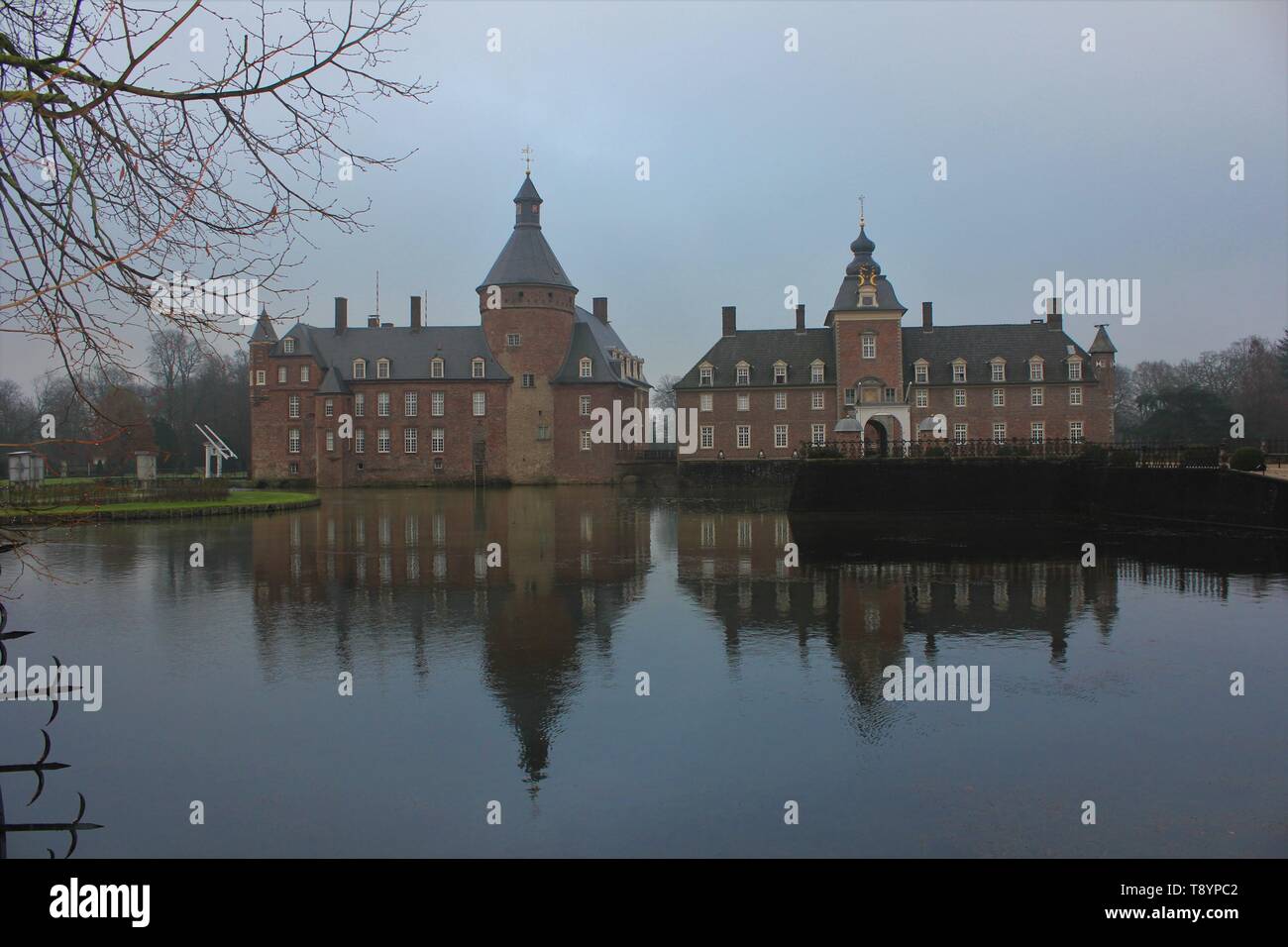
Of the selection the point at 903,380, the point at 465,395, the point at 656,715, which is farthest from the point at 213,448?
the point at 656,715

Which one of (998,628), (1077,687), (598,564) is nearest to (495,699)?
(1077,687)

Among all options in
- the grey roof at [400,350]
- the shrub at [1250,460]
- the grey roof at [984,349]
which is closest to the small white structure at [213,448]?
the grey roof at [400,350]

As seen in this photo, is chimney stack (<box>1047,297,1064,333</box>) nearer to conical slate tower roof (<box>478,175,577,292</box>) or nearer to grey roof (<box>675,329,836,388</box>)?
grey roof (<box>675,329,836,388</box>)

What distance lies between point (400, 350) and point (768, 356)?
25.6 meters

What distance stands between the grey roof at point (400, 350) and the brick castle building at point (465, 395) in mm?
98

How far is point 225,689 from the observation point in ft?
33.0

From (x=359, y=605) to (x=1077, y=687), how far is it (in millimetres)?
10540

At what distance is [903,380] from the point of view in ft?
→ 199

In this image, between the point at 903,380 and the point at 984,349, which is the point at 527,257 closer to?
the point at 903,380

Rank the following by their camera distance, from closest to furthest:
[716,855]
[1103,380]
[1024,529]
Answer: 1. [716,855]
2. [1024,529]
3. [1103,380]

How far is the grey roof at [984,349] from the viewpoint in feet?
199

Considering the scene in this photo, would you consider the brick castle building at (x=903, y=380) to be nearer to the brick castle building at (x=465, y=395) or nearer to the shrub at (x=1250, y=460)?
the brick castle building at (x=465, y=395)

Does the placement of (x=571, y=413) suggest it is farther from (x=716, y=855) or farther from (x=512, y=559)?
(x=716, y=855)

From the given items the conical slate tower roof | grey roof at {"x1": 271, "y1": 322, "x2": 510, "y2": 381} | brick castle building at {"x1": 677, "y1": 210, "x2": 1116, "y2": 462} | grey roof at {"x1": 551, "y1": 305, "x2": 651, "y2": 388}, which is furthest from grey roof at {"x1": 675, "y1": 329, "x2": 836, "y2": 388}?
grey roof at {"x1": 271, "y1": 322, "x2": 510, "y2": 381}
